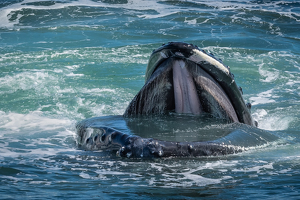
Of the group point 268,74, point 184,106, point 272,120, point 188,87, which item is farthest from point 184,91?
point 268,74

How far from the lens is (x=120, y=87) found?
42.2 feet

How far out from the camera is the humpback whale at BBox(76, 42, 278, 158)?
523cm

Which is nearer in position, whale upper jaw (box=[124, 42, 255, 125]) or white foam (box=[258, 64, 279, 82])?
whale upper jaw (box=[124, 42, 255, 125])

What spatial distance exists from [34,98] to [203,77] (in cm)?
640

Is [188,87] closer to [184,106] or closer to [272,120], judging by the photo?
[184,106]

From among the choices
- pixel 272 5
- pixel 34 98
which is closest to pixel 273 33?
pixel 272 5

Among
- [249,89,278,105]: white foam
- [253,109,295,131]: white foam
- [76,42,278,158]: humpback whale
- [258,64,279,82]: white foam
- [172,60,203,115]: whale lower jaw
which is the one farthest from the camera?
[258,64,279,82]: white foam

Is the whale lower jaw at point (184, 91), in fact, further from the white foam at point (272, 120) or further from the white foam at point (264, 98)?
the white foam at point (264, 98)

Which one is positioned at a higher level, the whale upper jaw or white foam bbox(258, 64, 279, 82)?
the whale upper jaw


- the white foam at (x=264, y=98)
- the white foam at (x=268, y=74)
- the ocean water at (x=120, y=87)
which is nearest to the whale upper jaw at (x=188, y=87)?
the ocean water at (x=120, y=87)

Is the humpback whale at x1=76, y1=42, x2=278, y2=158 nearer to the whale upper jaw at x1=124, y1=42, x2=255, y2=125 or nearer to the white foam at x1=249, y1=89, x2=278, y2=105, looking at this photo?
the whale upper jaw at x1=124, y1=42, x2=255, y2=125

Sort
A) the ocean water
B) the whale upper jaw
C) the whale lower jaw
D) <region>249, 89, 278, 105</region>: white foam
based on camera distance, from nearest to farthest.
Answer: the ocean water
the whale upper jaw
the whale lower jaw
<region>249, 89, 278, 105</region>: white foam

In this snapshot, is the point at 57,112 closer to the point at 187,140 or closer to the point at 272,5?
the point at 187,140

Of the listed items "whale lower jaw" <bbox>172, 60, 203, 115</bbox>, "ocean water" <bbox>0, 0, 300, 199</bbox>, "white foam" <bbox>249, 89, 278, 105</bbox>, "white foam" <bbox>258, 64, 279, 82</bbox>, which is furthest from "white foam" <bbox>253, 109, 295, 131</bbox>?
"white foam" <bbox>258, 64, 279, 82</bbox>
